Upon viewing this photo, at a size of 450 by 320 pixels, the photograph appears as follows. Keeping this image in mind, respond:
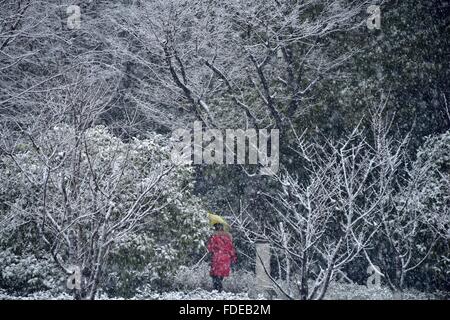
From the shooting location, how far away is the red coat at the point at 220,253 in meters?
9.18

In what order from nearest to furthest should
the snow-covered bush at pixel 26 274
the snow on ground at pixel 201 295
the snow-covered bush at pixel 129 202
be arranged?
the snow-covered bush at pixel 129 202 → the snow-covered bush at pixel 26 274 → the snow on ground at pixel 201 295

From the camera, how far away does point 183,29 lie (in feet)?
35.1

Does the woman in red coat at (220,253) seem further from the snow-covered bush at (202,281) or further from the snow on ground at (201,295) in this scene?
the snow-covered bush at (202,281)

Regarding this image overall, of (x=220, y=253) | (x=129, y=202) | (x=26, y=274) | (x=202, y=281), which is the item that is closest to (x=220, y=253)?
(x=220, y=253)

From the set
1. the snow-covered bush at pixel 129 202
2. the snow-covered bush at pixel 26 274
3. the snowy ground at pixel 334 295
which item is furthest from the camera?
the snowy ground at pixel 334 295

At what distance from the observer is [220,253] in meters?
9.16

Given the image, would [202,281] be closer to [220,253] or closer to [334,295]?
[220,253]

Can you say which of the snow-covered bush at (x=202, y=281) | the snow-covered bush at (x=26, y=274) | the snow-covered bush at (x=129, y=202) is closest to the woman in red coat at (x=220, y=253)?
the snow-covered bush at (x=129, y=202)

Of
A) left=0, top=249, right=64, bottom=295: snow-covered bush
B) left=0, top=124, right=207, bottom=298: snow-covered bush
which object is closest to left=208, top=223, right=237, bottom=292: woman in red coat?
left=0, top=124, right=207, bottom=298: snow-covered bush

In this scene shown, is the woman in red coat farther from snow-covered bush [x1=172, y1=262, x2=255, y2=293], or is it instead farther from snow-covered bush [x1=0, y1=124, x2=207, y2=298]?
snow-covered bush [x1=172, y1=262, x2=255, y2=293]

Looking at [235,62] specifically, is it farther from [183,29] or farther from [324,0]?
[324,0]

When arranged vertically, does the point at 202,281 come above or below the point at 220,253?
below

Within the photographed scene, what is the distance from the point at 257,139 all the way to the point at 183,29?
8.62ft

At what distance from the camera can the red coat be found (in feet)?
30.1
